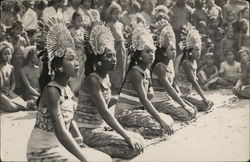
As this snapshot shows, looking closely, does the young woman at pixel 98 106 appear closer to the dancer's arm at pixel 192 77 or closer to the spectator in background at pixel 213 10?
the dancer's arm at pixel 192 77

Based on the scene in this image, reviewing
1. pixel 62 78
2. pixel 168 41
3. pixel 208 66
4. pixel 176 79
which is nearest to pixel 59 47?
pixel 62 78

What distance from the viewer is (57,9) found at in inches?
229

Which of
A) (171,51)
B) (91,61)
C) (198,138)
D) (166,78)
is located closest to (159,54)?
(171,51)

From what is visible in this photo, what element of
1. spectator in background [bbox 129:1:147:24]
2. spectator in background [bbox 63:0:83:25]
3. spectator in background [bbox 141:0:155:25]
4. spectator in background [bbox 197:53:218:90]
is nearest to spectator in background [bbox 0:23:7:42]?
spectator in background [bbox 63:0:83:25]

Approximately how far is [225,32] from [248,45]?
522 millimetres

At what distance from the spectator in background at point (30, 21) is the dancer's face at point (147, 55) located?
1281mm

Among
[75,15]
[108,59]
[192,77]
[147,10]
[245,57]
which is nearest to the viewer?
[108,59]

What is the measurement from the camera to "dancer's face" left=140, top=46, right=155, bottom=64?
6070 mm

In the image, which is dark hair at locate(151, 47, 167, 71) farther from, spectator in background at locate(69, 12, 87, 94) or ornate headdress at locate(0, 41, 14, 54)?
ornate headdress at locate(0, 41, 14, 54)

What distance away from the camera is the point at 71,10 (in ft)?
19.4

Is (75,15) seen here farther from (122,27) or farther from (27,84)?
(27,84)

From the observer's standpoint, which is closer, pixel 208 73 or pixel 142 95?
pixel 142 95

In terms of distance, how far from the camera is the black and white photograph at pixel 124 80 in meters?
4.89

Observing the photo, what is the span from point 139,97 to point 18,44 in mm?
1480
